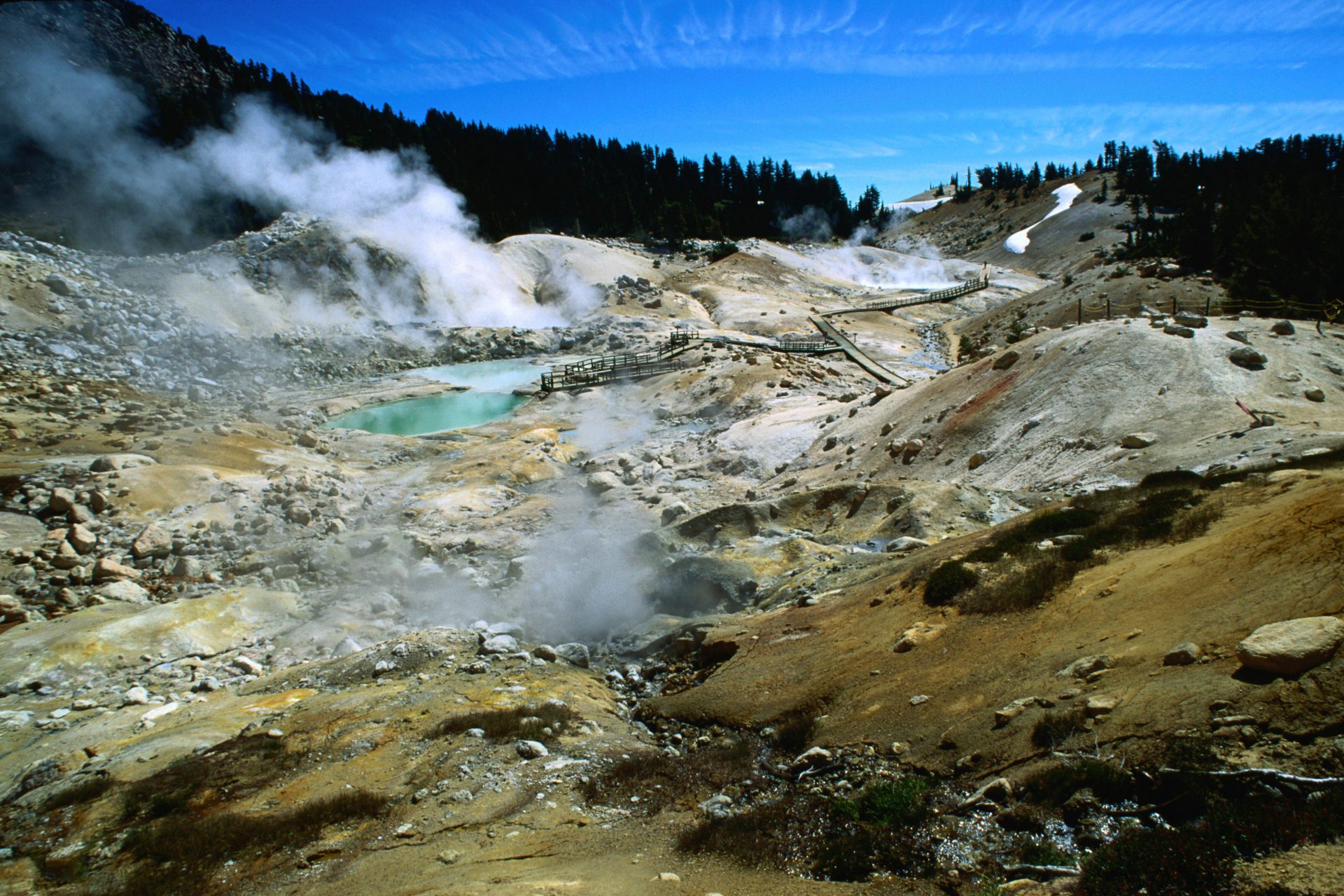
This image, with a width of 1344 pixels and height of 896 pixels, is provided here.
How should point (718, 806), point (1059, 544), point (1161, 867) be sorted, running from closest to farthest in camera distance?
point (1161, 867), point (718, 806), point (1059, 544)

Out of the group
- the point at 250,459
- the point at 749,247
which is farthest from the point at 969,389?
the point at 749,247

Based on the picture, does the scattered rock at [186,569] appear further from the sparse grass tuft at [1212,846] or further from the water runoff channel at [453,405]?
the sparse grass tuft at [1212,846]

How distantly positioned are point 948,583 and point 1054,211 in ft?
392

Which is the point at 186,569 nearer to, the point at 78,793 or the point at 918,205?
the point at 78,793

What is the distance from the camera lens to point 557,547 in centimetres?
1916

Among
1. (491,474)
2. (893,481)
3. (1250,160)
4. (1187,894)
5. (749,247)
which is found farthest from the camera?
(1250,160)

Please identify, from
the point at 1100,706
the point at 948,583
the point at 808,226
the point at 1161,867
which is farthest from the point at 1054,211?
the point at 1161,867

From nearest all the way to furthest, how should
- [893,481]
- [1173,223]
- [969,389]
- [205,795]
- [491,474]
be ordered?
[205,795], [893,481], [969,389], [491,474], [1173,223]

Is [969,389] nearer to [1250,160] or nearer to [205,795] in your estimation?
[205,795]

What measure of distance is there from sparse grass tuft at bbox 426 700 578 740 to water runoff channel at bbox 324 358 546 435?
77.7ft

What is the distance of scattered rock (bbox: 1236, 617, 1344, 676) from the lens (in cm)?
528

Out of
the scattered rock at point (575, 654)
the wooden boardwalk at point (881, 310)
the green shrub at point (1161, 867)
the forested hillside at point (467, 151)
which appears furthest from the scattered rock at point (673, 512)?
the forested hillside at point (467, 151)

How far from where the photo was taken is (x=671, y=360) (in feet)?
141

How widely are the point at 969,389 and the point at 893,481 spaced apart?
6455 millimetres
